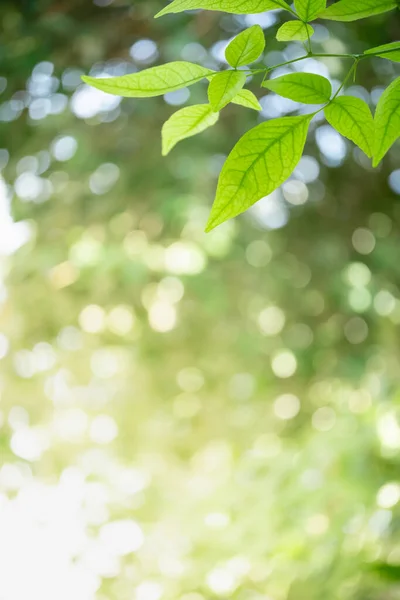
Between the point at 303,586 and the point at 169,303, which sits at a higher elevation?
the point at 169,303

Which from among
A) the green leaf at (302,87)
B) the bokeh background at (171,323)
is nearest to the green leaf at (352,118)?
the green leaf at (302,87)

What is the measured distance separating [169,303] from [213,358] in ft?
0.47

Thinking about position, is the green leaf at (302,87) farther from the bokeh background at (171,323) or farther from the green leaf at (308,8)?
the bokeh background at (171,323)

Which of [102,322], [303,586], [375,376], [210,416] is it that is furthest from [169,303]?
[303,586]

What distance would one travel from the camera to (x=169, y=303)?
40.2 inches

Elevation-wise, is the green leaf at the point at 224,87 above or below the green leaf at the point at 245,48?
below

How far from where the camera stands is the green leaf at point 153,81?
0.67 feet

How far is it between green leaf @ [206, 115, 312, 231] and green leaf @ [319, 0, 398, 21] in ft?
0.13

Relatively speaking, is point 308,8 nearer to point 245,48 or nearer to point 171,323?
point 245,48

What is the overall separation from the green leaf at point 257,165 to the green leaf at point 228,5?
0.04m

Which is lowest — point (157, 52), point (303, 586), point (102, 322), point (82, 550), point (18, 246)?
point (82, 550)

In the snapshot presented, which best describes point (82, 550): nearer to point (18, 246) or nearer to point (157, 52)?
point (18, 246)

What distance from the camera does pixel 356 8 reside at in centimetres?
21

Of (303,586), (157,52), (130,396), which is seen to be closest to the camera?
(303,586)
